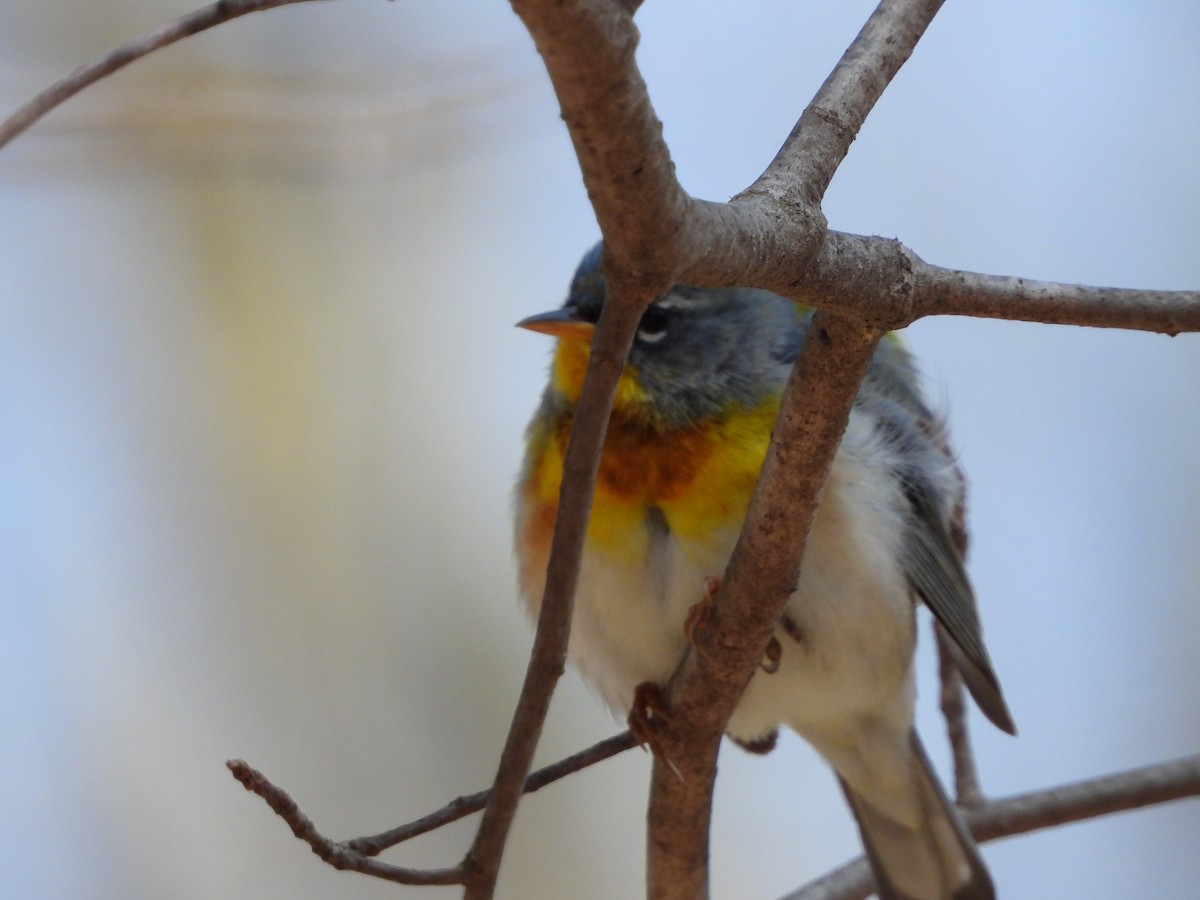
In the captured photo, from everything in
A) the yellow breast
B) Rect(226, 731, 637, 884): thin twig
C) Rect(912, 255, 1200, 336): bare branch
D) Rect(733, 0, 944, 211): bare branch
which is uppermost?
Rect(733, 0, 944, 211): bare branch

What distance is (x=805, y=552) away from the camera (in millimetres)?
2236

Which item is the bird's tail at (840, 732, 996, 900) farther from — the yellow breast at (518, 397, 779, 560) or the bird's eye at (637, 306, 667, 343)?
the bird's eye at (637, 306, 667, 343)

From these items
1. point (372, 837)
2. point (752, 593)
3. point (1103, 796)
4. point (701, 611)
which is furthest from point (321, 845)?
point (1103, 796)

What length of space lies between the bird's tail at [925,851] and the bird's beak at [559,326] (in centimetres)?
125

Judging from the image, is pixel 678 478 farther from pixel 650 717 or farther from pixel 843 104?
pixel 843 104

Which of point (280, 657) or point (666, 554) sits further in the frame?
point (280, 657)

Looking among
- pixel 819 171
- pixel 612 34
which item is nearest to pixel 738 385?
pixel 819 171

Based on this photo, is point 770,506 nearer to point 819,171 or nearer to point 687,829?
point 819,171

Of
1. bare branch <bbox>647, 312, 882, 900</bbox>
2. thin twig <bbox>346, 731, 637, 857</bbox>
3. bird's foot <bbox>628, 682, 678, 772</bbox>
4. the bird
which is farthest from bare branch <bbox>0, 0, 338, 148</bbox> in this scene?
bird's foot <bbox>628, 682, 678, 772</bbox>

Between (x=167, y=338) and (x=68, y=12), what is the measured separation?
44.3 inches

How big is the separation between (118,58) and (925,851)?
8.17 ft

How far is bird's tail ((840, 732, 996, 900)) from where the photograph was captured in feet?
9.61

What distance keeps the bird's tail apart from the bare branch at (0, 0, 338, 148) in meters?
2.25

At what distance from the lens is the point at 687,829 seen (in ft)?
7.90
